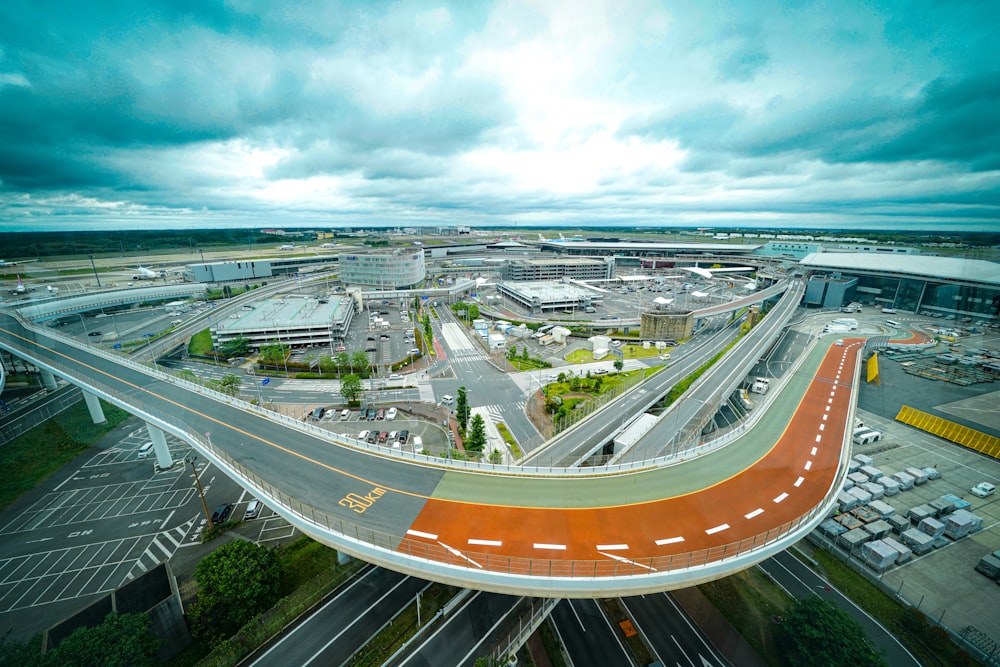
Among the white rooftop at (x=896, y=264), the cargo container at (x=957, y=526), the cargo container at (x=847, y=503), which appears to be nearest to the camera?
the cargo container at (x=957, y=526)

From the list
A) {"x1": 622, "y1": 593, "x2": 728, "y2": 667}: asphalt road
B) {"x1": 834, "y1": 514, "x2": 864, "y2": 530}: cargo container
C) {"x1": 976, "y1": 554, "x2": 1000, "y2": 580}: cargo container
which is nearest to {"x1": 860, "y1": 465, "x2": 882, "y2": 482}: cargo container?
{"x1": 834, "y1": 514, "x2": 864, "y2": 530}: cargo container

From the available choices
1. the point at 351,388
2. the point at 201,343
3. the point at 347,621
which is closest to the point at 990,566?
the point at 347,621

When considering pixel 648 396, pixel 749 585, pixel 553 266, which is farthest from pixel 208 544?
pixel 553 266

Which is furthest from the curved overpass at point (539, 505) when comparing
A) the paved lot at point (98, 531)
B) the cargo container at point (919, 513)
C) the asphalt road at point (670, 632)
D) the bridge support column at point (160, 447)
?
the paved lot at point (98, 531)

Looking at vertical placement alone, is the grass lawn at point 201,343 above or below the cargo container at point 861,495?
above

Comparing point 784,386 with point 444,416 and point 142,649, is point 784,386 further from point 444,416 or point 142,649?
point 142,649

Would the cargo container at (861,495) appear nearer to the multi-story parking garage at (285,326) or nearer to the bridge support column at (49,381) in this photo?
the multi-story parking garage at (285,326)
